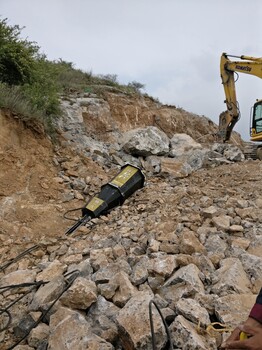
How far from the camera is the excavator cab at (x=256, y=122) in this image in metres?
8.52

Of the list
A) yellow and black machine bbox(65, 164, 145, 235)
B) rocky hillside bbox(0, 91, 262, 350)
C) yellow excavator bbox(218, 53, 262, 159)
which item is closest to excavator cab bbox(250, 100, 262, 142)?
yellow excavator bbox(218, 53, 262, 159)

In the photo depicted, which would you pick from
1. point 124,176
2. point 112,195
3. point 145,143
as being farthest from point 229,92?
point 112,195

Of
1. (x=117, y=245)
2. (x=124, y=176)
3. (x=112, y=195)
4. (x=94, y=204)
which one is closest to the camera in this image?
(x=117, y=245)

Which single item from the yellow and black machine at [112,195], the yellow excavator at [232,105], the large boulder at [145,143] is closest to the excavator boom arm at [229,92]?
the yellow excavator at [232,105]

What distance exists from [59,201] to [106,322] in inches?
113

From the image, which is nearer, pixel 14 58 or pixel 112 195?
pixel 112 195

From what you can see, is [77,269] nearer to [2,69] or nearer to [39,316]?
[39,316]

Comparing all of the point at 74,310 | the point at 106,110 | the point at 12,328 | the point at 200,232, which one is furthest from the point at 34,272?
the point at 106,110

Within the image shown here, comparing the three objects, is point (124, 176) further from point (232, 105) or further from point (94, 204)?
point (232, 105)

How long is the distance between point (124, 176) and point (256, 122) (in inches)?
209

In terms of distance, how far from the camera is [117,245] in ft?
10.5

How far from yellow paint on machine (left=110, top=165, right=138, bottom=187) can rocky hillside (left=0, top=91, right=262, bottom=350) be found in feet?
1.00

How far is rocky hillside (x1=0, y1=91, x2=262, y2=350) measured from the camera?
2.05m

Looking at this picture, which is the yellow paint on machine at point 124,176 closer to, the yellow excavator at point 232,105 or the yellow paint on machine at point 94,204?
the yellow paint on machine at point 94,204
